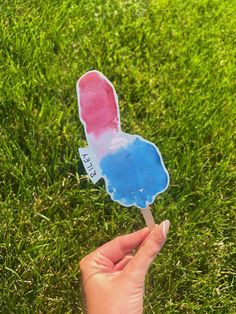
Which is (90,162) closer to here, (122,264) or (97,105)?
(97,105)

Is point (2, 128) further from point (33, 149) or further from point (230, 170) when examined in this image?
point (230, 170)

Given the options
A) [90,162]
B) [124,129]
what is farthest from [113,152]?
[124,129]

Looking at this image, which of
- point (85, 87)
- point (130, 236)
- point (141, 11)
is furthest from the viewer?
point (141, 11)

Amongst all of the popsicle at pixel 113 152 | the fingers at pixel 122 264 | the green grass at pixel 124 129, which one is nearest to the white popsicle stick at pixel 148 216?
the popsicle at pixel 113 152

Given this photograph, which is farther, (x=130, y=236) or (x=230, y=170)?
(x=230, y=170)

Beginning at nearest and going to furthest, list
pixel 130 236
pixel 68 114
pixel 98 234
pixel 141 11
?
pixel 130 236
pixel 98 234
pixel 68 114
pixel 141 11

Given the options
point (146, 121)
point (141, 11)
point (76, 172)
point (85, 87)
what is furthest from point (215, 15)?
point (85, 87)

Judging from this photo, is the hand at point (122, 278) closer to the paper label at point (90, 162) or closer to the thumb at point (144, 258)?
the thumb at point (144, 258)

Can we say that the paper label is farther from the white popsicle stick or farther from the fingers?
the fingers
